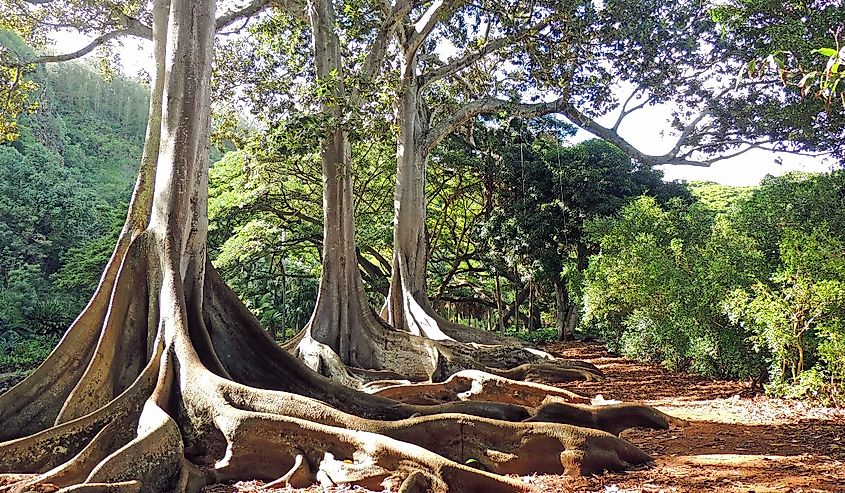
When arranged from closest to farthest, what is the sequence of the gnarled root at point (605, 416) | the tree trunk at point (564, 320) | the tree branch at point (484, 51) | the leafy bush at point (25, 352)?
the gnarled root at point (605, 416), the tree branch at point (484, 51), the leafy bush at point (25, 352), the tree trunk at point (564, 320)

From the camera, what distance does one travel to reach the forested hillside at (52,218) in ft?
55.4

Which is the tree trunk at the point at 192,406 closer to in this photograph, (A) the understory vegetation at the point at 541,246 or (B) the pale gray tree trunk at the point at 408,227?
(A) the understory vegetation at the point at 541,246

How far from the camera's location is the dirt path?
12.4ft

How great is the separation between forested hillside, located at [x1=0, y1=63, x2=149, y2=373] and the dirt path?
10800 millimetres

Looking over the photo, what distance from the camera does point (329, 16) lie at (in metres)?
9.32

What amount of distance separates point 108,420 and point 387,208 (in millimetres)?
15777

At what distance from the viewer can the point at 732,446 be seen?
487cm

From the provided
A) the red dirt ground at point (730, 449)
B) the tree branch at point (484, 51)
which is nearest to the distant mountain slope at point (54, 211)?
the tree branch at point (484, 51)

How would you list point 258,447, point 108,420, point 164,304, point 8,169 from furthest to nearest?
1. point 8,169
2. point 164,304
3. point 108,420
4. point 258,447

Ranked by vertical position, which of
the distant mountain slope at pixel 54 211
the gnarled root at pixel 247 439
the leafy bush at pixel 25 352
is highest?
the distant mountain slope at pixel 54 211

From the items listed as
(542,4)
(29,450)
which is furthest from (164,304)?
(542,4)

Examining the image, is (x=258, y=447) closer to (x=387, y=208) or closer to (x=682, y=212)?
(x=682, y=212)

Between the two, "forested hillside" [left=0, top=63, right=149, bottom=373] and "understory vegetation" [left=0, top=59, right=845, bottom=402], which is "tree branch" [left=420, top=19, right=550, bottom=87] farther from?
"forested hillside" [left=0, top=63, right=149, bottom=373]

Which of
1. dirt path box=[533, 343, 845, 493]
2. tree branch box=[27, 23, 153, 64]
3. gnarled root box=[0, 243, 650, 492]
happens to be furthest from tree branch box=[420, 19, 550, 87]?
gnarled root box=[0, 243, 650, 492]
